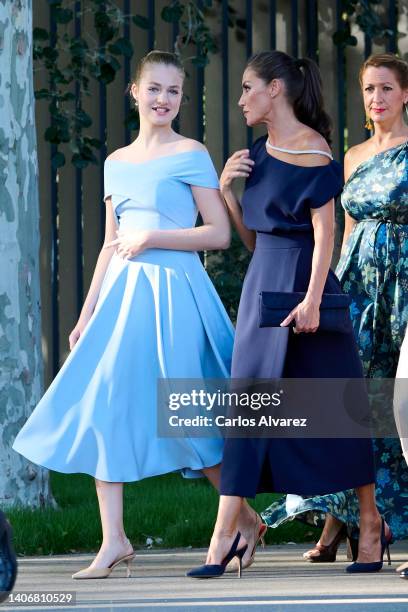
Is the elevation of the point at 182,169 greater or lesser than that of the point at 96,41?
lesser

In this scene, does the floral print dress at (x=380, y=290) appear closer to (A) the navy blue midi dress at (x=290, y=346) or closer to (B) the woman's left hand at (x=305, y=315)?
(A) the navy blue midi dress at (x=290, y=346)

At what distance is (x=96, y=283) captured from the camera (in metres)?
5.20

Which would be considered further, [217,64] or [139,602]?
[217,64]

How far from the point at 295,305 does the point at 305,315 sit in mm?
56

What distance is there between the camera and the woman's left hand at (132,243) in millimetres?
5020

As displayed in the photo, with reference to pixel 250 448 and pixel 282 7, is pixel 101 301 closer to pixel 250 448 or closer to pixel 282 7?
pixel 250 448

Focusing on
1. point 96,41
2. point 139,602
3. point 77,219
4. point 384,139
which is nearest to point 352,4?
point 96,41

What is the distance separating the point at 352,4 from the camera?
8703 mm

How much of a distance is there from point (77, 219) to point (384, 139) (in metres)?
3.22

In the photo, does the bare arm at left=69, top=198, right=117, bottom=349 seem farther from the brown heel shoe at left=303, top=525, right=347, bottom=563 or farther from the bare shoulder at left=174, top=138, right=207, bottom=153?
the brown heel shoe at left=303, top=525, right=347, bottom=563

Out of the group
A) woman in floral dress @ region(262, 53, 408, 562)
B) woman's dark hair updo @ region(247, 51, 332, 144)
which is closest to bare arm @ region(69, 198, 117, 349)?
woman's dark hair updo @ region(247, 51, 332, 144)

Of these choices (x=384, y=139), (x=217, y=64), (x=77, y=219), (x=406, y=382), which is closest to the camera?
(x=406, y=382)

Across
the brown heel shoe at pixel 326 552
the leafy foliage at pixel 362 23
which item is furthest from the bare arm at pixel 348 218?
the leafy foliage at pixel 362 23

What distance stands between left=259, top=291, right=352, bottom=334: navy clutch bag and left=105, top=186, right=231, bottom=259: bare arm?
0.32m
